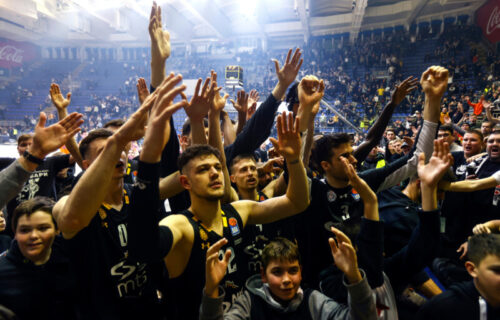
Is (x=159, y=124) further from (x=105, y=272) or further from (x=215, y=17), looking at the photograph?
(x=215, y=17)

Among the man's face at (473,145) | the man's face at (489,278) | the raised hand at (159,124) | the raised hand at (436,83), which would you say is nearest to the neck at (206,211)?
the raised hand at (159,124)

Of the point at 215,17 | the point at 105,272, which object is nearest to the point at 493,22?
the point at 215,17

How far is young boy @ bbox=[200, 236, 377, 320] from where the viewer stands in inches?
65.4

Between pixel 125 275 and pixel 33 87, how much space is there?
118ft

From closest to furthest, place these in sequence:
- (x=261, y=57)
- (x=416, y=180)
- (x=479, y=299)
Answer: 1. (x=479, y=299)
2. (x=416, y=180)
3. (x=261, y=57)

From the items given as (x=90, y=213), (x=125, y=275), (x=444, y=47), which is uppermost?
(x=444, y=47)

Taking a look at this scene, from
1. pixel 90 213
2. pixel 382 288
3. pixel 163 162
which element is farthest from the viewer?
pixel 163 162

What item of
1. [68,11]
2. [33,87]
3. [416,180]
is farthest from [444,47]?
[33,87]

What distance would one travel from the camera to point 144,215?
1509 mm

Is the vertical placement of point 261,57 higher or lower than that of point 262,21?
lower

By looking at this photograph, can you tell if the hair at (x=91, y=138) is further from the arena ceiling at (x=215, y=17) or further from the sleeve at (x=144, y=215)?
the arena ceiling at (x=215, y=17)

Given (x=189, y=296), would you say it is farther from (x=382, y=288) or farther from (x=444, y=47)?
(x=444, y=47)

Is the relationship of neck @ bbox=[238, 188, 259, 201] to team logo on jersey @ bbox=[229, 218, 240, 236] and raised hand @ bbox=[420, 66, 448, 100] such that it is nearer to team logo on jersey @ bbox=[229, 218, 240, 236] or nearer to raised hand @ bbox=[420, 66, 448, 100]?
team logo on jersey @ bbox=[229, 218, 240, 236]

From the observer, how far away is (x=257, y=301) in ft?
6.17
